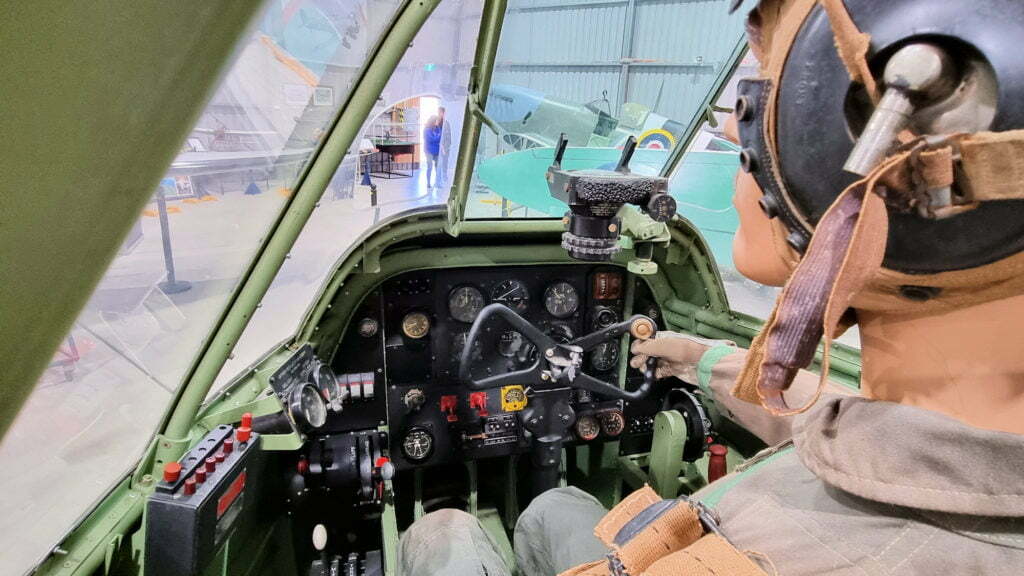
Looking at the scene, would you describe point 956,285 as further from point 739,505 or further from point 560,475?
point 560,475

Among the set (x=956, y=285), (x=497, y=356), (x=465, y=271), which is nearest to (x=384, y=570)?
(x=497, y=356)

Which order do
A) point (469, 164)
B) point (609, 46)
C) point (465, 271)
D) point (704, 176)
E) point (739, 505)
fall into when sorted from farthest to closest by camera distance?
point (609, 46), point (704, 176), point (465, 271), point (469, 164), point (739, 505)

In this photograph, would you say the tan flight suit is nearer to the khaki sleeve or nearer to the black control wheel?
the khaki sleeve

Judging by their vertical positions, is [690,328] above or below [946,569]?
below

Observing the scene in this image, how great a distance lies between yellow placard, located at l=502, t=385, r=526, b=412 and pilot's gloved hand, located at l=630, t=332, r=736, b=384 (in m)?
0.81

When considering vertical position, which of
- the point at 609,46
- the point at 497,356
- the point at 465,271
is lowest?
the point at 497,356

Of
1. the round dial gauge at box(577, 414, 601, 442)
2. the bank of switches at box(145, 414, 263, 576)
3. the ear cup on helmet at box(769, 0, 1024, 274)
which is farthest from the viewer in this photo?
the round dial gauge at box(577, 414, 601, 442)

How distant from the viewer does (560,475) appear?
9.56ft

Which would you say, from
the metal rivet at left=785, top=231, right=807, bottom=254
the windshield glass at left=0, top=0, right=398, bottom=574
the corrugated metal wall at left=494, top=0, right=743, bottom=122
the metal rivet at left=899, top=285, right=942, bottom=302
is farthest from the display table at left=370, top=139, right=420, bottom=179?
the metal rivet at left=899, top=285, right=942, bottom=302

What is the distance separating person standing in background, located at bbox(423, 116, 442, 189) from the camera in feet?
7.25

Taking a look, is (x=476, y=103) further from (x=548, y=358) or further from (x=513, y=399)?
(x=513, y=399)

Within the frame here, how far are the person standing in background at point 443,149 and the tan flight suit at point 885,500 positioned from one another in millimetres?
1748

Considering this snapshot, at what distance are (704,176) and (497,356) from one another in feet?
8.94

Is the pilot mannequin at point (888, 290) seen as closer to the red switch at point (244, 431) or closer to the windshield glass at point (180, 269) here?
the windshield glass at point (180, 269)
